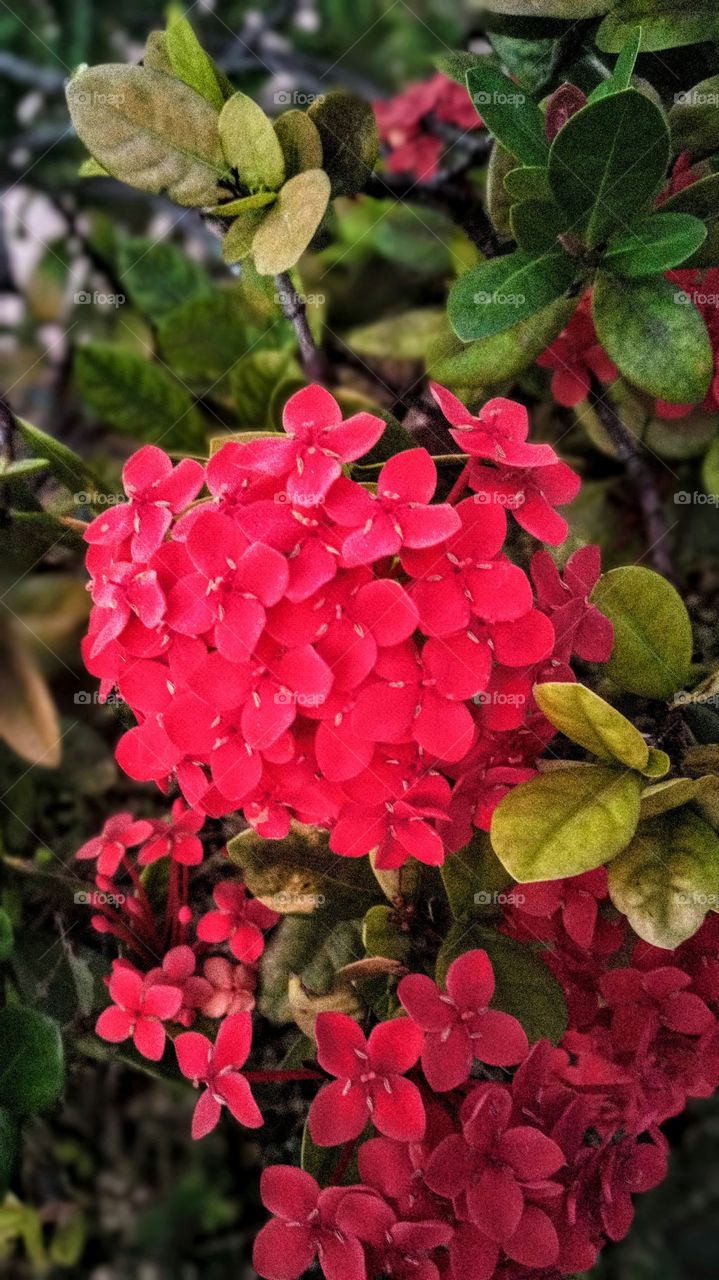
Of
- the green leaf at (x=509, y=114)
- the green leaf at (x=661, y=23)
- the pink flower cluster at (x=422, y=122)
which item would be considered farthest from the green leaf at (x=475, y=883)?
the pink flower cluster at (x=422, y=122)

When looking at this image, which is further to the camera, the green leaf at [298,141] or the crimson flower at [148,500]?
the green leaf at [298,141]

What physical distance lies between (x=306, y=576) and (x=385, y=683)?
74 mm

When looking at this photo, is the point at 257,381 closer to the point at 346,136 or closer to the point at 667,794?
the point at 346,136

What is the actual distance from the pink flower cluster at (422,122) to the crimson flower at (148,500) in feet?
2.05

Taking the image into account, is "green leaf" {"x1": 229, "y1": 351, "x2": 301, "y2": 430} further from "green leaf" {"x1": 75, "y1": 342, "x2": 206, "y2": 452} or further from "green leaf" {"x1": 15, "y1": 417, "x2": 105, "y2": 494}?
"green leaf" {"x1": 15, "y1": 417, "x2": 105, "y2": 494}

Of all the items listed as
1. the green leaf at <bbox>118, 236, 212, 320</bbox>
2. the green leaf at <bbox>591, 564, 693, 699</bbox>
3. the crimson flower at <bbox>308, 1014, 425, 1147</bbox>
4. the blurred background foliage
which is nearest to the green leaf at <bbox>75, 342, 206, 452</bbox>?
the blurred background foliage

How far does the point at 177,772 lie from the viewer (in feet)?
2.24

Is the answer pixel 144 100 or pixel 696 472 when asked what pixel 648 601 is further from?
pixel 144 100

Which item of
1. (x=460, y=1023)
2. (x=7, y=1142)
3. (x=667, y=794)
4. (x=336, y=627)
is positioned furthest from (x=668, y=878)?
(x=7, y=1142)

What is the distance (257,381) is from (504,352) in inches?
13.6

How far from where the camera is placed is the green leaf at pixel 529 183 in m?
0.69

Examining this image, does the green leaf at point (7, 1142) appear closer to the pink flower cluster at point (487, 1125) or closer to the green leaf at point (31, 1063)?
the green leaf at point (31, 1063)

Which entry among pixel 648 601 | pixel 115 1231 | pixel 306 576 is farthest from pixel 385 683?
pixel 115 1231

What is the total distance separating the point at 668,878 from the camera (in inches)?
25.7
